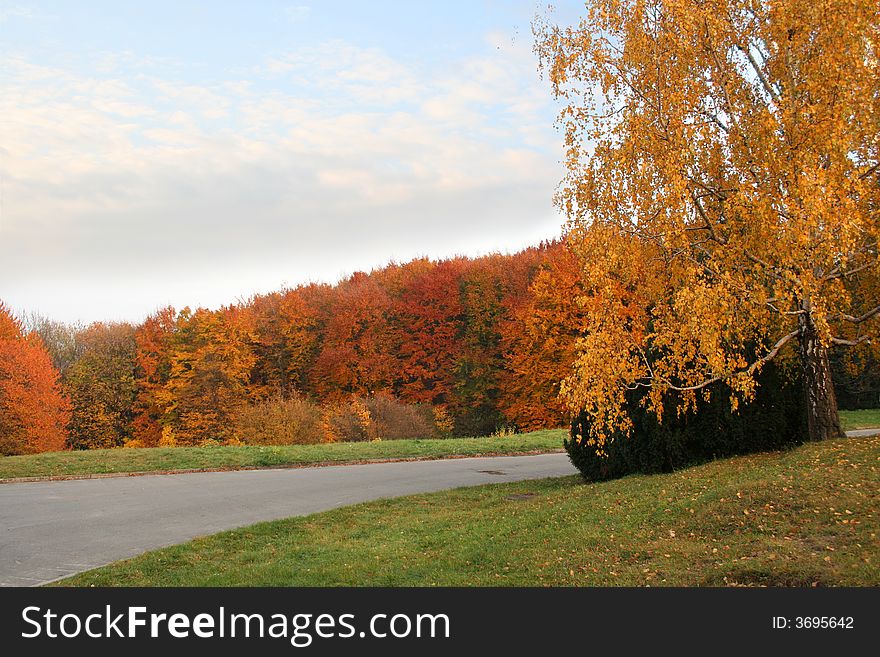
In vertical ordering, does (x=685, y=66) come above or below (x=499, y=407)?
above

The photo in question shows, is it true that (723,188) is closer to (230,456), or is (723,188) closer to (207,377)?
(230,456)

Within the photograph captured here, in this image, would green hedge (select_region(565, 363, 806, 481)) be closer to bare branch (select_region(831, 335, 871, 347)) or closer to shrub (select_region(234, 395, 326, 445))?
bare branch (select_region(831, 335, 871, 347))

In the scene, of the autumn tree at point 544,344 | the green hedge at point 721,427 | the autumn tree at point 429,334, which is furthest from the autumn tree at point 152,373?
the green hedge at point 721,427

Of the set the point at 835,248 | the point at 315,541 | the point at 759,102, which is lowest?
the point at 315,541

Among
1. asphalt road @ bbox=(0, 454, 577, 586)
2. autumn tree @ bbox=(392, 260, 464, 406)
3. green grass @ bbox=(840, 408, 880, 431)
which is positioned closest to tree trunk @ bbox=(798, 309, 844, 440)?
asphalt road @ bbox=(0, 454, 577, 586)

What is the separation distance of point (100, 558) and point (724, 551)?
7.19 meters

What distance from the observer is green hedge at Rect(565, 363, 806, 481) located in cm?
1198

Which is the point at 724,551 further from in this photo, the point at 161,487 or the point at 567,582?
the point at 161,487

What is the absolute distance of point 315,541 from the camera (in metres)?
9.69

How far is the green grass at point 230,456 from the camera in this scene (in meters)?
17.9

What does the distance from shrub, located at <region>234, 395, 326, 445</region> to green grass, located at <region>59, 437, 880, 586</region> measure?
673 inches

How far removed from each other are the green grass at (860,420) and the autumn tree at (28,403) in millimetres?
35304

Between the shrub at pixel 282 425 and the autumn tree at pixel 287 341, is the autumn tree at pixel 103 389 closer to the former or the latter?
the autumn tree at pixel 287 341

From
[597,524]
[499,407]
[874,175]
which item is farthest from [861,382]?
[597,524]
